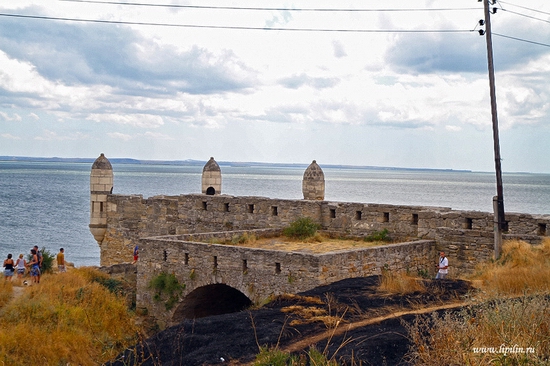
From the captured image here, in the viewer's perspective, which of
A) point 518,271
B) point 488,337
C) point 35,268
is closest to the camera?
point 488,337

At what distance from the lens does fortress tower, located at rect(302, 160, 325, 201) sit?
23.5 m

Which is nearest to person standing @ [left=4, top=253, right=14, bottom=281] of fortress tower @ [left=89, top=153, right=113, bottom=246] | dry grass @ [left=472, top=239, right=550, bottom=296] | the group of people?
the group of people

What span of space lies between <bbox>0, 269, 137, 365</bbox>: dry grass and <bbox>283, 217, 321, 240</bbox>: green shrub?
5.60 metres

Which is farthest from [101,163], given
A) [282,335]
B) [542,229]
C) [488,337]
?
[488,337]

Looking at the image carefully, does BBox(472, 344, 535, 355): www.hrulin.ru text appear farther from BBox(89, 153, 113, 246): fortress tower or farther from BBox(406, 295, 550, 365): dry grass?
BBox(89, 153, 113, 246): fortress tower

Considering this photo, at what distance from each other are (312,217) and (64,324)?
8823 millimetres

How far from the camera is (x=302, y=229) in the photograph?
20281 millimetres

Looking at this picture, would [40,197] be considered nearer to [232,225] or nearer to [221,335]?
[232,225]

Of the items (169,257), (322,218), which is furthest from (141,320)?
(322,218)

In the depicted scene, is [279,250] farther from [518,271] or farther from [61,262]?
[61,262]

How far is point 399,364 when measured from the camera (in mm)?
7512

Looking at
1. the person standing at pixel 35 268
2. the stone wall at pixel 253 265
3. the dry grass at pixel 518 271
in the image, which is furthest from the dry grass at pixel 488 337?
the person standing at pixel 35 268

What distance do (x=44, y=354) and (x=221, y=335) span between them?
6.06 m

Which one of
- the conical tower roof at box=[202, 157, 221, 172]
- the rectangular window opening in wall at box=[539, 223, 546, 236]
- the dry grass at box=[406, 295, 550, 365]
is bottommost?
the dry grass at box=[406, 295, 550, 365]
